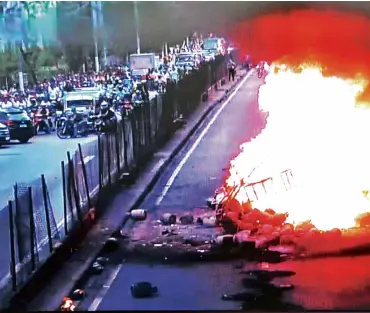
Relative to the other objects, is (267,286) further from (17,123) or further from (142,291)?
(17,123)

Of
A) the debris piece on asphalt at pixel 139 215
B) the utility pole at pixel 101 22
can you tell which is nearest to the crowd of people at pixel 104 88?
the utility pole at pixel 101 22

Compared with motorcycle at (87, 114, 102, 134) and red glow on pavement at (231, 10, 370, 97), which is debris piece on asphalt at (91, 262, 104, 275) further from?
red glow on pavement at (231, 10, 370, 97)

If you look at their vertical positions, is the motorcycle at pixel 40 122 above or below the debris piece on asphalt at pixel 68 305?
above

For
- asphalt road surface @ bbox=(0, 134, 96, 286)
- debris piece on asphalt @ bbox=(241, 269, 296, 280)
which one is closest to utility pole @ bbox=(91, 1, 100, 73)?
asphalt road surface @ bbox=(0, 134, 96, 286)

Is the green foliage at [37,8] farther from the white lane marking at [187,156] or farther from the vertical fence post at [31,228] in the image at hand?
the white lane marking at [187,156]

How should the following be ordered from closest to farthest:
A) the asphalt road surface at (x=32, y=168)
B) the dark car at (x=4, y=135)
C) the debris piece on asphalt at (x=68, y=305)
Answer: the debris piece on asphalt at (x=68, y=305) < the asphalt road surface at (x=32, y=168) < the dark car at (x=4, y=135)

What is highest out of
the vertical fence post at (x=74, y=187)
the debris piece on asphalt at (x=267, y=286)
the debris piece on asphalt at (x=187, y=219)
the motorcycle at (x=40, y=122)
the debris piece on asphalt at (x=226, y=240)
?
the motorcycle at (x=40, y=122)

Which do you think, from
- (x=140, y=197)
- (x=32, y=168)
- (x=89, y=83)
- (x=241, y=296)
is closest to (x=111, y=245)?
(x=140, y=197)

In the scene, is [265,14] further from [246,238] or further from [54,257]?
[54,257]
